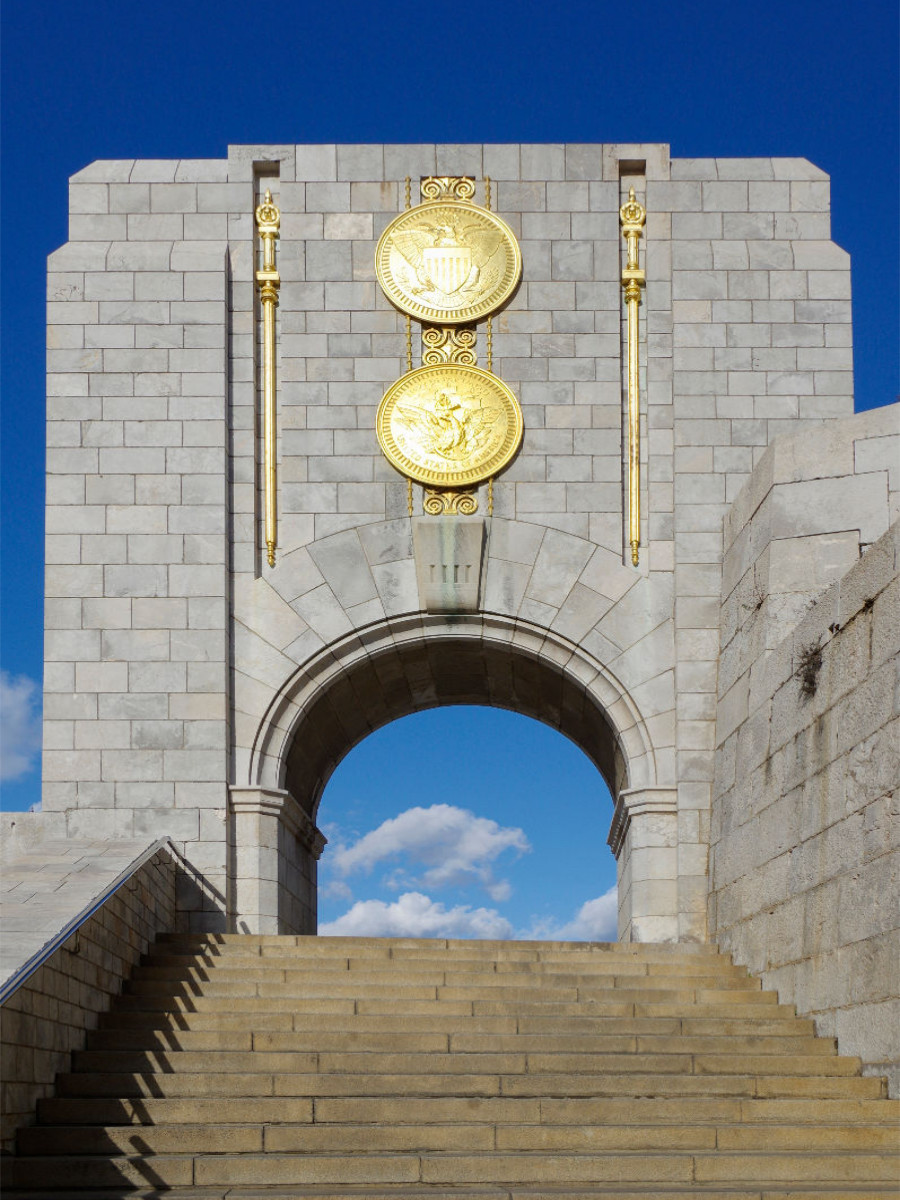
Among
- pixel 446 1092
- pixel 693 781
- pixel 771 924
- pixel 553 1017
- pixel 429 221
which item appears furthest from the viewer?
pixel 429 221

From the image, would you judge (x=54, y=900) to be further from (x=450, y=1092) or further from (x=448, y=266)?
(x=448, y=266)

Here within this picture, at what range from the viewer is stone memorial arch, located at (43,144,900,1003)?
14.0 meters

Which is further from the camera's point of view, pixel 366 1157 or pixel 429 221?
pixel 429 221

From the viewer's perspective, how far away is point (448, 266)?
14.9 metres

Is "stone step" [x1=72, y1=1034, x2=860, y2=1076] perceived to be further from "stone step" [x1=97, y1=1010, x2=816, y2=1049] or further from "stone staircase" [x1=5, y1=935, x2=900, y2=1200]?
"stone step" [x1=97, y1=1010, x2=816, y2=1049]

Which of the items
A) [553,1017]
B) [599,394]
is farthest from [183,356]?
[553,1017]

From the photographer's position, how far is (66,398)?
1451 centimetres

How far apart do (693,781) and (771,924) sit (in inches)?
109

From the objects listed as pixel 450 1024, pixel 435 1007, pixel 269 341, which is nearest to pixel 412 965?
pixel 435 1007

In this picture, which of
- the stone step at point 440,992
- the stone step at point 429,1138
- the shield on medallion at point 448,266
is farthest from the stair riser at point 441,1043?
the shield on medallion at point 448,266

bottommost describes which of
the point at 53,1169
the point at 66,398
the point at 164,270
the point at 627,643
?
the point at 53,1169

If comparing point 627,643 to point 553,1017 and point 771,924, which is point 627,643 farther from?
point 553,1017

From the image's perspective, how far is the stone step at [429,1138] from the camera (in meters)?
8.46

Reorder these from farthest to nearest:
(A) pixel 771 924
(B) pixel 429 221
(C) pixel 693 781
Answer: (B) pixel 429 221
(C) pixel 693 781
(A) pixel 771 924
